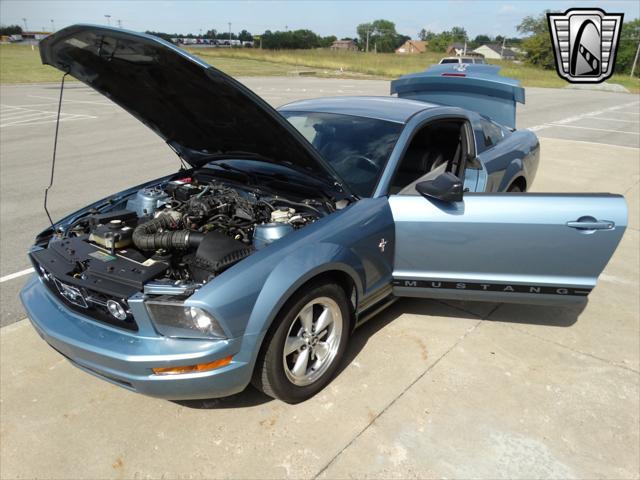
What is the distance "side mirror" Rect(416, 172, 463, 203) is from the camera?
278cm

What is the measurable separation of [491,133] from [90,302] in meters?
3.86

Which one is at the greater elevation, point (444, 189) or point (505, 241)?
point (444, 189)

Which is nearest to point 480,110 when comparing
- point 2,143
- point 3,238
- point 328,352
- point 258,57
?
point 328,352

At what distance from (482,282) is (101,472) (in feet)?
7.75

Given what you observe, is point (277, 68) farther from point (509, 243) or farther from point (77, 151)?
point (509, 243)

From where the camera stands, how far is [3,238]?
4805 mm

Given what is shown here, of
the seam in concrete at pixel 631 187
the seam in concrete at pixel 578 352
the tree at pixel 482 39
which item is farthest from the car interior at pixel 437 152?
the tree at pixel 482 39

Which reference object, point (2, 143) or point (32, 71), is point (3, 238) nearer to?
point (2, 143)

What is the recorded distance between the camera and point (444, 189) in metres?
2.78

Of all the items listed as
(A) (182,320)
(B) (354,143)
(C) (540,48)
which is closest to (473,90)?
(B) (354,143)

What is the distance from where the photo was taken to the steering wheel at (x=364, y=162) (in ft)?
10.2

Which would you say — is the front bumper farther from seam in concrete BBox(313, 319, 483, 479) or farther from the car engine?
seam in concrete BBox(313, 319, 483, 479)

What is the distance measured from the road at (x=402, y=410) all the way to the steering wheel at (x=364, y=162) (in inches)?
43.9

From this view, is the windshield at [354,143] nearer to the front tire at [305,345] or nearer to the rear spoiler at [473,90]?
the front tire at [305,345]
